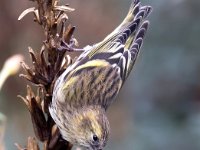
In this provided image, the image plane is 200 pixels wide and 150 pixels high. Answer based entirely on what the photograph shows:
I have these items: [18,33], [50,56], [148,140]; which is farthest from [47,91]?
[18,33]

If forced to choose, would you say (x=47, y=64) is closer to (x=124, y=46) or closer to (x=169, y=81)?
(x=124, y=46)

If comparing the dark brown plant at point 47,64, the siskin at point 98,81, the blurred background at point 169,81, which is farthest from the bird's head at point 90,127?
the blurred background at point 169,81

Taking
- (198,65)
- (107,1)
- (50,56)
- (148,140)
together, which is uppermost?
(107,1)

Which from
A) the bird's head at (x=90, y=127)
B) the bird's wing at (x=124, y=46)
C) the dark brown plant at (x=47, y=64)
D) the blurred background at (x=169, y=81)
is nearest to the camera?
the dark brown plant at (x=47, y=64)

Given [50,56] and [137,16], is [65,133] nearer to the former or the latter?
[50,56]

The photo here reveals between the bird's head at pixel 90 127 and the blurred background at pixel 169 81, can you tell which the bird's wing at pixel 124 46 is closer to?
the bird's head at pixel 90 127

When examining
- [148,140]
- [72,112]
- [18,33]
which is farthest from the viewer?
[18,33]

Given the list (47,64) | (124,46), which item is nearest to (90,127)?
(124,46)
